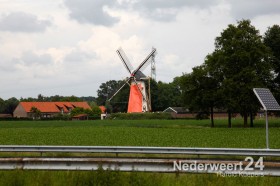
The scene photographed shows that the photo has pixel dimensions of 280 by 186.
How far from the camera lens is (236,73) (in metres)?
54.7

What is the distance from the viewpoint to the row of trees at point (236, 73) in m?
53.1

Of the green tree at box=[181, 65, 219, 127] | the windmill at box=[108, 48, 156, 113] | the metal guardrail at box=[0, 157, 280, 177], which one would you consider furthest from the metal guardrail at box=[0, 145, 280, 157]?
the windmill at box=[108, 48, 156, 113]

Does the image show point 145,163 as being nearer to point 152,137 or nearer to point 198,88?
point 152,137

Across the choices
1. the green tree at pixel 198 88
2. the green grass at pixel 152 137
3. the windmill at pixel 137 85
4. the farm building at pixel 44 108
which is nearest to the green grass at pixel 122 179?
the green grass at pixel 152 137

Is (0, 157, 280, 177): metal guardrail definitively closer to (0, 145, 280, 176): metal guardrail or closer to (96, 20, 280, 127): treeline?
(0, 145, 280, 176): metal guardrail

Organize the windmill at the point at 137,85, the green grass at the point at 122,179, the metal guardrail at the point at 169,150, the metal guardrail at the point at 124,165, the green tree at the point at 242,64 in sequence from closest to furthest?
the green grass at the point at 122,179, the metal guardrail at the point at 124,165, the metal guardrail at the point at 169,150, the green tree at the point at 242,64, the windmill at the point at 137,85

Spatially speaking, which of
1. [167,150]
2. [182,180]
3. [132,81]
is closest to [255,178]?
[182,180]

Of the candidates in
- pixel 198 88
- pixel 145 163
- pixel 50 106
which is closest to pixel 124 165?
pixel 145 163

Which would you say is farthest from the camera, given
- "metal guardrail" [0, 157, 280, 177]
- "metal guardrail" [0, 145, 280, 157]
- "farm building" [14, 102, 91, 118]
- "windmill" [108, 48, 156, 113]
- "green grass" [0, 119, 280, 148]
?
"farm building" [14, 102, 91, 118]

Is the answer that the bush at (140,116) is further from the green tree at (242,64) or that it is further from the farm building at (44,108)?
the farm building at (44,108)

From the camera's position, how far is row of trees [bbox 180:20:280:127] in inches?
2092

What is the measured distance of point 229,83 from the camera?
175ft

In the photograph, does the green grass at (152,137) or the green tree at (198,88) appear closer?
the green grass at (152,137)

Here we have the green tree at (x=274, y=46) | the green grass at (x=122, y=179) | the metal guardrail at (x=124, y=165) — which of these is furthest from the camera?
the green tree at (x=274, y=46)
